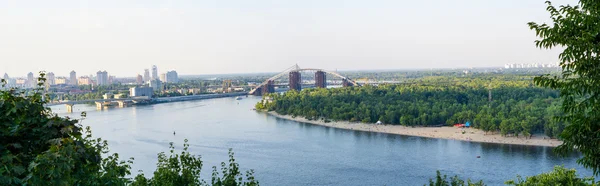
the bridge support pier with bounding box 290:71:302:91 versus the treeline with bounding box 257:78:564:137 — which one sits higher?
the bridge support pier with bounding box 290:71:302:91

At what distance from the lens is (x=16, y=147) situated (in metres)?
1.81

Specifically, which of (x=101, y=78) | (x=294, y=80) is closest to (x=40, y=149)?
(x=294, y=80)

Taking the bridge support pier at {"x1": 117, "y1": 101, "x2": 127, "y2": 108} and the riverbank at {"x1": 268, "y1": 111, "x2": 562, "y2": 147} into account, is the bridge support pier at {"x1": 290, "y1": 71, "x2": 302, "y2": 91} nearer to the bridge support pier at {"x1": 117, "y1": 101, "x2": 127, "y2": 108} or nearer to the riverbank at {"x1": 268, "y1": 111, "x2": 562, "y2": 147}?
the bridge support pier at {"x1": 117, "y1": 101, "x2": 127, "y2": 108}

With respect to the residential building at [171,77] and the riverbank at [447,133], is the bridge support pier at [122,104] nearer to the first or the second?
the riverbank at [447,133]

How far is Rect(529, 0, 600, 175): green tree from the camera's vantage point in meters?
1.80

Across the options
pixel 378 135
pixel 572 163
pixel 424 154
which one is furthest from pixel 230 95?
pixel 572 163

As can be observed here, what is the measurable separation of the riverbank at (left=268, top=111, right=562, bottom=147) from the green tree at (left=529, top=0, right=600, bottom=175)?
10347 millimetres

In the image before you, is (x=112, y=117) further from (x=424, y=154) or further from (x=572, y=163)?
(x=572, y=163)

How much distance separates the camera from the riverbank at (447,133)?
1205cm

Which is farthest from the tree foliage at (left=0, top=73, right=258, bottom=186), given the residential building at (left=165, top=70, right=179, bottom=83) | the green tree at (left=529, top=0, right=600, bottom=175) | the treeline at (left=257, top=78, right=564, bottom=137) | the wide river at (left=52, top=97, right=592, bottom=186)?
the residential building at (left=165, top=70, right=179, bottom=83)

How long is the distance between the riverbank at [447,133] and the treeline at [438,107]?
0.75ft

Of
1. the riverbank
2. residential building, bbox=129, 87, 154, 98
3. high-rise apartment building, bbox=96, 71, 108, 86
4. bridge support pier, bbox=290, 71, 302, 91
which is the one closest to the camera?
the riverbank

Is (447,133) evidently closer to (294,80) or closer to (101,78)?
(294,80)

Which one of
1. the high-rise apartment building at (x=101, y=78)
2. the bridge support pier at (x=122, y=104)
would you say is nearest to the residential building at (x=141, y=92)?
the bridge support pier at (x=122, y=104)
